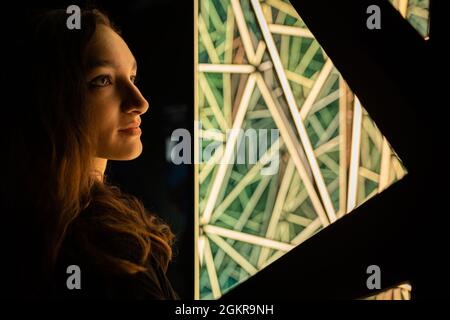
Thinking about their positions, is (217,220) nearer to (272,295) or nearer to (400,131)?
(272,295)

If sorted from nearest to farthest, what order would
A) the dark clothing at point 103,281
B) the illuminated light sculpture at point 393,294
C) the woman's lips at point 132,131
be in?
1. the dark clothing at point 103,281
2. the illuminated light sculpture at point 393,294
3. the woman's lips at point 132,131

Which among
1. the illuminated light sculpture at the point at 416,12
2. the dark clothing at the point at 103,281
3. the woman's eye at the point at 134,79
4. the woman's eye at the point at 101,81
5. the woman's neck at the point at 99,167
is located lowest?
the dark clothing at the point at 103,281

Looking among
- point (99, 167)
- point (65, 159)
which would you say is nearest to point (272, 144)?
point (99, 167)

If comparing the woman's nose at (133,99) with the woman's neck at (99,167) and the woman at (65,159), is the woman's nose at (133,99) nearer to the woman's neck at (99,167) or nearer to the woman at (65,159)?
the woman at (65,159)

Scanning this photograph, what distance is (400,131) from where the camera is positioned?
2.25 meters

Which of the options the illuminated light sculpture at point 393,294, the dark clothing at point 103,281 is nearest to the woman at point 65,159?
the dark clothing at point 103,281

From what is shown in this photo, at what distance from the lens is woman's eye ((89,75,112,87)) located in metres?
2.33

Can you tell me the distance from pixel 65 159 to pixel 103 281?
531 millimetres

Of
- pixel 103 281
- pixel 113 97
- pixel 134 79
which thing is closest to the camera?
pixel 103 281

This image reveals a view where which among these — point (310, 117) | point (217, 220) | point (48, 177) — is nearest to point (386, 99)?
point (310, 117)

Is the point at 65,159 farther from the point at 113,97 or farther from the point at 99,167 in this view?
the point at 113,97

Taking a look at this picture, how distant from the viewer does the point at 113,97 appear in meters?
2.37

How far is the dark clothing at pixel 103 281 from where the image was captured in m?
2.18

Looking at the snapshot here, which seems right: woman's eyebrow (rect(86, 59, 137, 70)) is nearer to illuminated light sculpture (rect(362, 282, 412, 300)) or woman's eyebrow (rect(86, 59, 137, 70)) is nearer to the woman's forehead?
the woman's forehead
